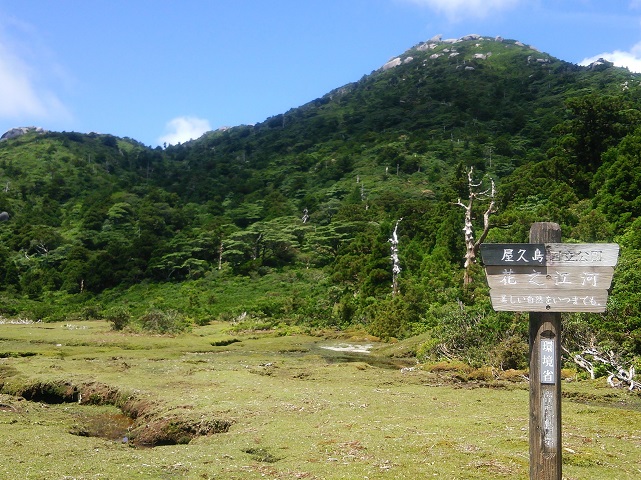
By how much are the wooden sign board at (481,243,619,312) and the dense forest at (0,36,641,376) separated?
61.5 feet

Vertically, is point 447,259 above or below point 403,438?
above

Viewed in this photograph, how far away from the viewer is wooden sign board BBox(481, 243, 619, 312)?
751 cm

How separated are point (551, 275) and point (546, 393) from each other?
1633 millimetres

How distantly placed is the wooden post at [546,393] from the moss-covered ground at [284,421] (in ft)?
13.7

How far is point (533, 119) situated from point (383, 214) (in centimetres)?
5942

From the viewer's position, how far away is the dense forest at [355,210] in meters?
42.0

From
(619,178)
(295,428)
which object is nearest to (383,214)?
(619,178)

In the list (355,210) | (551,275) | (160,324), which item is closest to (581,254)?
(551,275)

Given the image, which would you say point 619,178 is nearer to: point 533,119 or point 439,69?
point 533,119

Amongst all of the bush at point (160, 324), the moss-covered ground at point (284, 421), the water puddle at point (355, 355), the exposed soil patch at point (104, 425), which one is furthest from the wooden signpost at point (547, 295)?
the bush at point (160, 324)

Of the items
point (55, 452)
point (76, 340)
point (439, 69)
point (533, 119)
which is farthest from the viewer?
point (439, 69)

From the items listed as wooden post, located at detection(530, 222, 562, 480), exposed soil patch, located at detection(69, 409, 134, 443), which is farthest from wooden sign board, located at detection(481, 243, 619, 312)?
exposed soil patch, located at detection(69, 409, 134, 443)

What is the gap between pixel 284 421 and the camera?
16.8m

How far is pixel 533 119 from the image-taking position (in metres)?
129
